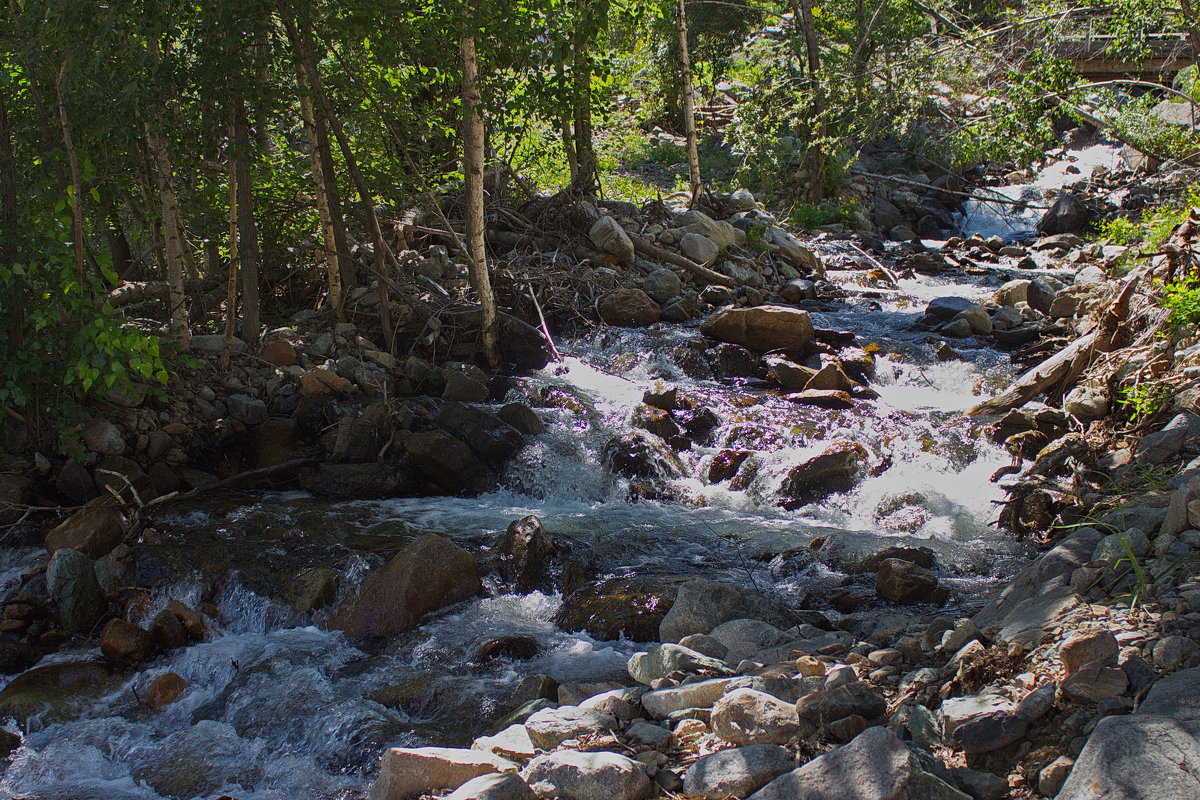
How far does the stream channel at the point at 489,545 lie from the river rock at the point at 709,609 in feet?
1.06

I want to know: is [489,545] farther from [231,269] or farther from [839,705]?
[231,269]

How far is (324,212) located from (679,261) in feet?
18.1

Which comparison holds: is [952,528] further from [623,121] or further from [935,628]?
[623,121]

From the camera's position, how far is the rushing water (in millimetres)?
4020

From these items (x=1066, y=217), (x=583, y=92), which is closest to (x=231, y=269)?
(x=583, y=92)

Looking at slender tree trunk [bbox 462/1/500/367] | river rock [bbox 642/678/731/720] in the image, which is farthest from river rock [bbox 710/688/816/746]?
slender tree trunk [bbox 462/1/500/367]

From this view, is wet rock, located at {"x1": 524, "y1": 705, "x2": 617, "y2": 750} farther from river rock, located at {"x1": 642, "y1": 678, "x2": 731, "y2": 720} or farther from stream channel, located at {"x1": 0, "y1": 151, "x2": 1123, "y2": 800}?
stream channel, located at {"x1": 0, "y1": 151, "x2": 1123, "y2": 800}

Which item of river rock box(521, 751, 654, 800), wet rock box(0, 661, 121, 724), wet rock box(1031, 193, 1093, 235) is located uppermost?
wet rock box(1031, 193, 1093, 235)

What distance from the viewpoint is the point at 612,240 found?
12438 mm

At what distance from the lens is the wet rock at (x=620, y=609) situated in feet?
16.1

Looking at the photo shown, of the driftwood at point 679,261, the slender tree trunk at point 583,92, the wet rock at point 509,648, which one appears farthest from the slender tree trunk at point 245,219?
the driftwood at point 679,261

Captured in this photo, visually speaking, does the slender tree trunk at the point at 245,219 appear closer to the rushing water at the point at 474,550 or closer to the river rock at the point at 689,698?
the rushing water at the point at 474,550

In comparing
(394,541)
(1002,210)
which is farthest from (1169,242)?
(1002,210)

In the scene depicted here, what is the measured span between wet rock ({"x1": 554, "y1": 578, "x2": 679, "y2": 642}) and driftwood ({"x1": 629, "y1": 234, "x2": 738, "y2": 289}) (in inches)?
314
